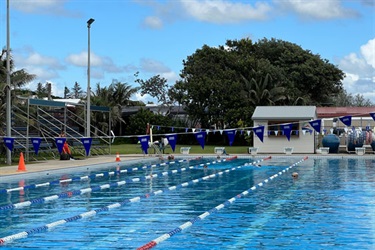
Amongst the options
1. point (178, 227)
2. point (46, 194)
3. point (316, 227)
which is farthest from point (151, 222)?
point (46, 194)

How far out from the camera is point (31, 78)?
28.5 meters

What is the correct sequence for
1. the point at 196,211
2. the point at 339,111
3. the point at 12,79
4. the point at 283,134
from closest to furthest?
the point at 196,211 → the point at 12,79 → the point at 283,134 → the point at 339,111

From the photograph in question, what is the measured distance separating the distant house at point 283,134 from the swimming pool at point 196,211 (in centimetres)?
1439

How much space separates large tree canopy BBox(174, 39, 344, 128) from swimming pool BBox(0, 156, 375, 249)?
27010 mm

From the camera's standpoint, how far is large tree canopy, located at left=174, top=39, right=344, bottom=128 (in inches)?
1924

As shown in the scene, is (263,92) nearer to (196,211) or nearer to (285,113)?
(285,113)

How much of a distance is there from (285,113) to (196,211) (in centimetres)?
2561

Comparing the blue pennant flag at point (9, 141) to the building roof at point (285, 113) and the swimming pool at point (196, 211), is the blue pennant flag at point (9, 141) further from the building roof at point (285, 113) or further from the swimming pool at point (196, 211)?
the building roof at point (285, 113)

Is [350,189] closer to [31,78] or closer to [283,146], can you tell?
[31,78]

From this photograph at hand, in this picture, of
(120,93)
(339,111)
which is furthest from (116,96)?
(339,111)

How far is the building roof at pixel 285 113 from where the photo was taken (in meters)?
36.8

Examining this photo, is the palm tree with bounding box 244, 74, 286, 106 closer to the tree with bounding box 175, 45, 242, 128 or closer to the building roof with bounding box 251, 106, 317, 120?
the tree with bounding box 175, 45, 242, 128

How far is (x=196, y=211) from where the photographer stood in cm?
1260

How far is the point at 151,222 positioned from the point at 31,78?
19.3 m
